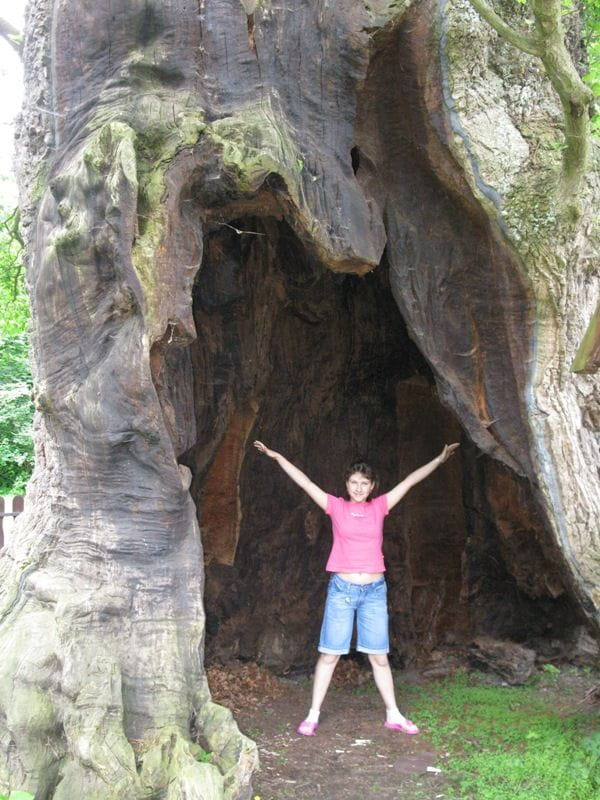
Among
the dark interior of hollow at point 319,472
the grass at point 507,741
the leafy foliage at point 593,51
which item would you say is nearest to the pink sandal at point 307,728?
the grass at point 507,741

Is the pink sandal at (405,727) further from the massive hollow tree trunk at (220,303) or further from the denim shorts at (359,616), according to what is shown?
the massive hollow tree trunk at (220,303)

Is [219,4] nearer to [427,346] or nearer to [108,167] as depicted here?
[108,167]

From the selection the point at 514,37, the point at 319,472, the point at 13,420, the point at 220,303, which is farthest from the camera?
the point at 13,420

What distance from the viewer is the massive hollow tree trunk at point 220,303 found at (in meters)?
3.35

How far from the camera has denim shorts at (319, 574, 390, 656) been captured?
473 centimetres

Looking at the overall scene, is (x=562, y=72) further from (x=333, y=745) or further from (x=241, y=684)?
(x=241, y=684)

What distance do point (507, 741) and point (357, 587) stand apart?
116cm

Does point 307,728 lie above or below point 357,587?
below

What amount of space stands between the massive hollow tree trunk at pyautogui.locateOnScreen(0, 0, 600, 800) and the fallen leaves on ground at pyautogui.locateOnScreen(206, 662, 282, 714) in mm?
159

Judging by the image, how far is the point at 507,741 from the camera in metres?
→ 4.56

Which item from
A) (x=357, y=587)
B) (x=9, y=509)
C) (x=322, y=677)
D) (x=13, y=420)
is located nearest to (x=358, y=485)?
(x=357, y=587)

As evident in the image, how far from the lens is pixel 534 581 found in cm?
556

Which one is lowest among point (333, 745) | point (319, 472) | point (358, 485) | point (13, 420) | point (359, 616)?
point (333, 745)

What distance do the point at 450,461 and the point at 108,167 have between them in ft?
11.6
